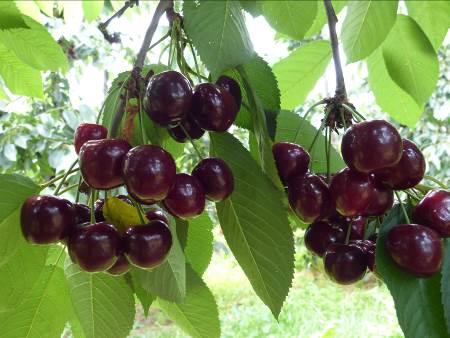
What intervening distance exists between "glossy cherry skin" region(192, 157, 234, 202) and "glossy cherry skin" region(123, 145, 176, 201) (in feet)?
0.17

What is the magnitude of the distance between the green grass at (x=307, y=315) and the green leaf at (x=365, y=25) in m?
2.35

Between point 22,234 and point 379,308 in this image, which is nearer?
point 22,234

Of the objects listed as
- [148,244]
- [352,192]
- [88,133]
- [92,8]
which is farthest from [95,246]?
[92,8]

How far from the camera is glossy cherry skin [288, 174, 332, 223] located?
0.62 m

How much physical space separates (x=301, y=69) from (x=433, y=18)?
0.30 meters

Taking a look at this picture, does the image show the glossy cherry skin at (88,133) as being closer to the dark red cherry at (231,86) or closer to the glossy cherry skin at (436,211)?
the dark red cherry at (231,86)

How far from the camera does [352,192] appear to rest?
23.1 inches

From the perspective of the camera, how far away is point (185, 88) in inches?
23.1

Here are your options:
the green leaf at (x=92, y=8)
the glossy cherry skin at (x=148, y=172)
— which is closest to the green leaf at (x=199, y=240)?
the glossy cherry skin at (x=148, y=172)

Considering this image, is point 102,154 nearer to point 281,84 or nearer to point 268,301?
point 268,301

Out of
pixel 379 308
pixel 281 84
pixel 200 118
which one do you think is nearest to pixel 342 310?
pixel 379 308

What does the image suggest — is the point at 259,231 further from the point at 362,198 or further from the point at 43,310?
the point at 43,310

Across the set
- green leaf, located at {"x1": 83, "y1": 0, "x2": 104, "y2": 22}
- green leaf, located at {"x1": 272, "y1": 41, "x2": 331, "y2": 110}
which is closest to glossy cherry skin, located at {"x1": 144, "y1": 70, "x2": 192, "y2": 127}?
green leaf, located at {"x1": 272, "y1": 41, "x2": 331, "y2": 110}

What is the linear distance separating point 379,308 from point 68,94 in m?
2.66
